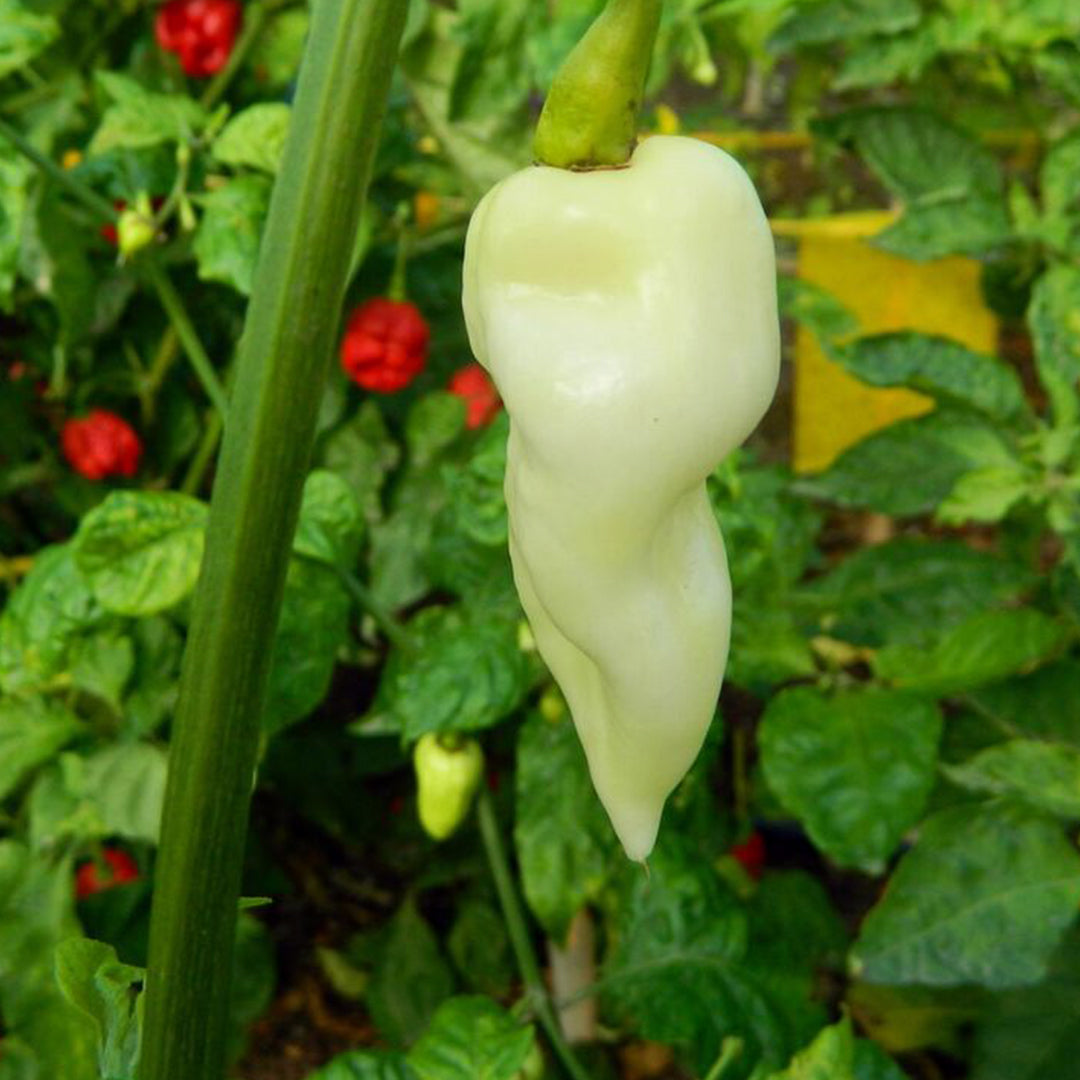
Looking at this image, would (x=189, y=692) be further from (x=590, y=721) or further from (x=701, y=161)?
(x=701, y=161)

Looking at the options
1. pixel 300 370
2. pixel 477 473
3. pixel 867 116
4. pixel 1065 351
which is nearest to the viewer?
pixel 300 370

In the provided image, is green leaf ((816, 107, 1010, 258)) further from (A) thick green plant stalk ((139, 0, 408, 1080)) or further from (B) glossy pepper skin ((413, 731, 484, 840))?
(A) thick green plant stalk ((139, 0, 408, 1080))

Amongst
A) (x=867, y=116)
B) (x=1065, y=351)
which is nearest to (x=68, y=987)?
(x=1065, y=351)

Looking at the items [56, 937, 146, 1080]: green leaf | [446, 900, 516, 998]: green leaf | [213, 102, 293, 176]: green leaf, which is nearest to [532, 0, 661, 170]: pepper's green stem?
[56, 937, 146, 1080]: green leaf

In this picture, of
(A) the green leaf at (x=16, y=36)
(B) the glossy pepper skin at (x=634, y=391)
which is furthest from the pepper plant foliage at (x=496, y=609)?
(B) the glossy pepper skin at (x=634, y=391)

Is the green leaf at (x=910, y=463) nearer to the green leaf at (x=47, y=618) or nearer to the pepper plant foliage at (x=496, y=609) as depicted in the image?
the pepper plant foliage at (x=496, y=609)

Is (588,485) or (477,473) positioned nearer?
(588,485)

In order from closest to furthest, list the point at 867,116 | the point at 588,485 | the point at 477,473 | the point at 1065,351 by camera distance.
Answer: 1. the point at 588,485
2. the point at 477,473
3. the point at 1065,351
4. the point at 867,116
